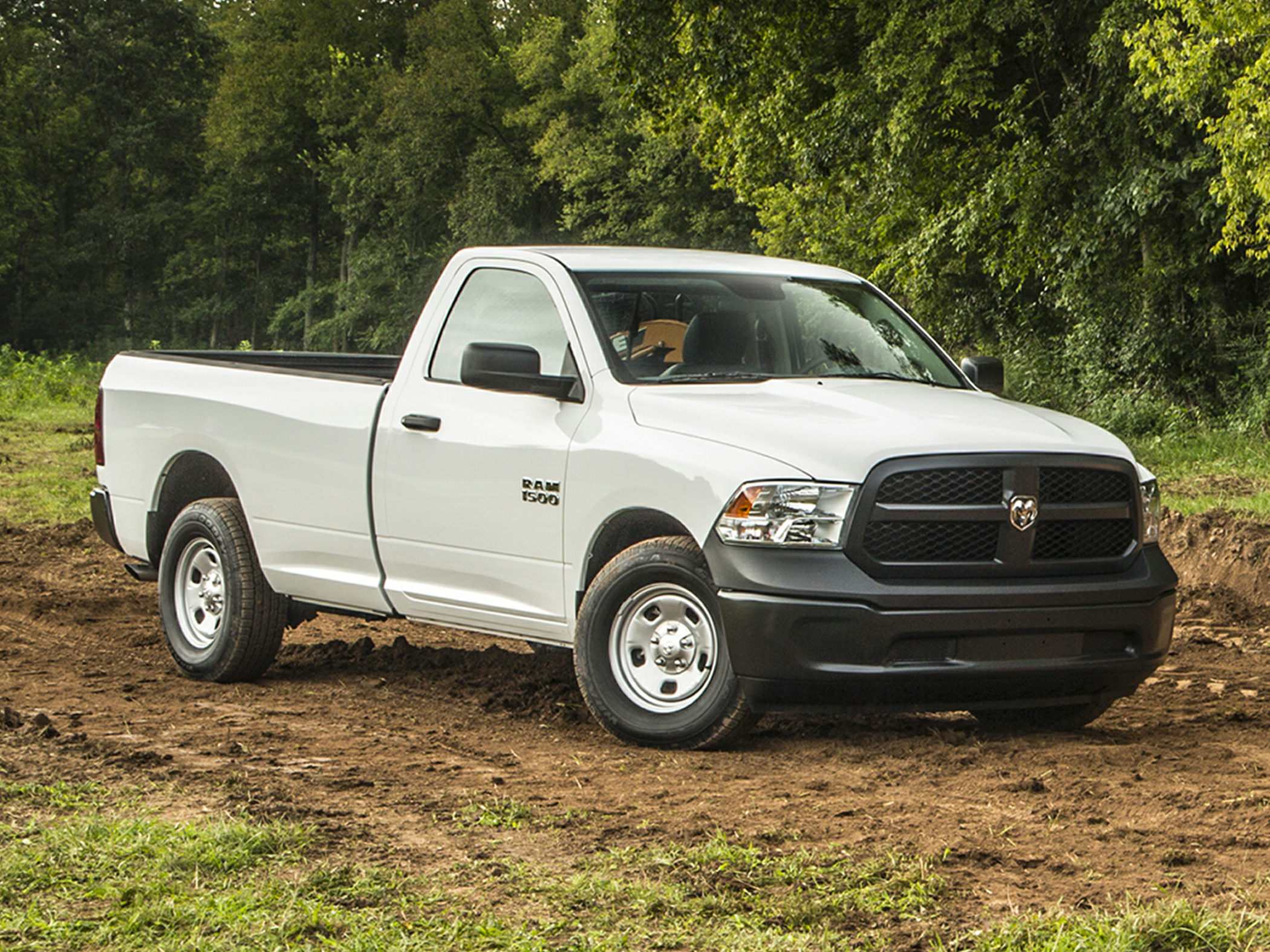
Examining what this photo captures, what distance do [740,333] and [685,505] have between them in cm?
130

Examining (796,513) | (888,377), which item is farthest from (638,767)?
(888,377)

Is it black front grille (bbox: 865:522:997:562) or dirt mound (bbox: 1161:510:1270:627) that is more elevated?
black front grille (bbox: 865:522:997:562)

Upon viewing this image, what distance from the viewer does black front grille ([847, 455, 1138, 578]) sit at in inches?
233

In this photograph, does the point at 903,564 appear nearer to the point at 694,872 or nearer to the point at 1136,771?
the point at 1136,771

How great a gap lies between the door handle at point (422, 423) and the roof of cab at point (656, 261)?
80cm

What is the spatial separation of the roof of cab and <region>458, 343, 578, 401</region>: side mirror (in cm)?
76

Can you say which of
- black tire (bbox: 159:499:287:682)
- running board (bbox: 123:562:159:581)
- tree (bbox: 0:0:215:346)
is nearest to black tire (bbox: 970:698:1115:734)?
black tire (bbox: 159:499:287:682)

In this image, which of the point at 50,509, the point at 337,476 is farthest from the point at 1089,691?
the point at 50,509

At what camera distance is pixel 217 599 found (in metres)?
8.38

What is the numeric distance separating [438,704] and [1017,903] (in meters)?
3.79

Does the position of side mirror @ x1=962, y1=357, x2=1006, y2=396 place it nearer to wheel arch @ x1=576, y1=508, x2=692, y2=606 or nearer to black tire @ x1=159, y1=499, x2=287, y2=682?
wheel arch @ x1=576, y1=508, x2=692, y2=606

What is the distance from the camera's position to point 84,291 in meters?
84.5

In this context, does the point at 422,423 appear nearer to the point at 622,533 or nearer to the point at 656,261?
the point at 622,533

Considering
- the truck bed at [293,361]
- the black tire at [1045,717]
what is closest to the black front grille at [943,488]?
the black tire at [1045,717]
